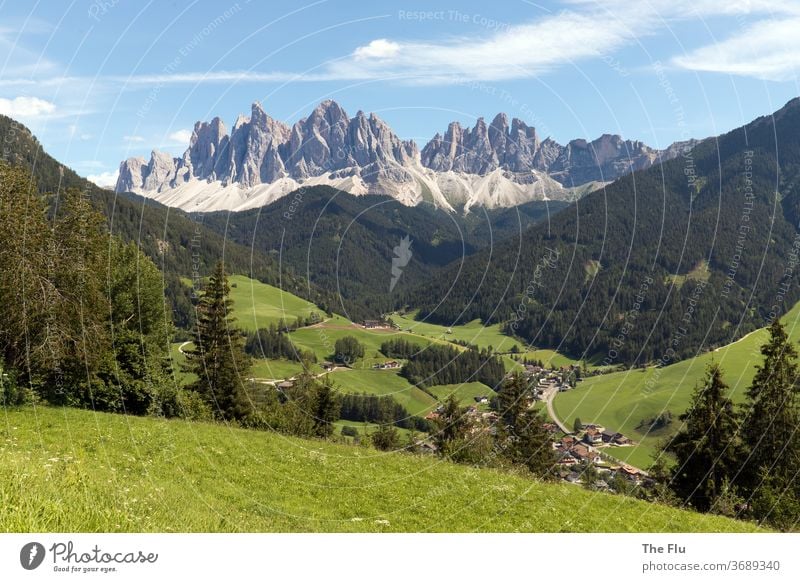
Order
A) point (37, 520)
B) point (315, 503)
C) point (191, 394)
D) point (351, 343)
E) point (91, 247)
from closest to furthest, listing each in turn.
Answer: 1. point (37, 520)
2. point (315, 503)
3. point (91, 247)
4. point (191, 394)
5. point (351, 343)

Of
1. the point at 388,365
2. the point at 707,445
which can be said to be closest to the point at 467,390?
the point at 388,365

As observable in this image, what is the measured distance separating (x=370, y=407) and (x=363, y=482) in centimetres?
8082

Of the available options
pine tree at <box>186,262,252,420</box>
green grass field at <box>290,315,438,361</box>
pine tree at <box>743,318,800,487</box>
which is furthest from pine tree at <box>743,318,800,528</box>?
green grass field at <box>290,315,438,361</box>

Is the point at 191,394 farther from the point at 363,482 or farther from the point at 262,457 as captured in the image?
the point at 363,482

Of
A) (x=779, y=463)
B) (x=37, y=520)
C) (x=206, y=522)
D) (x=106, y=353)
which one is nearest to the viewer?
(x=37, y=520)

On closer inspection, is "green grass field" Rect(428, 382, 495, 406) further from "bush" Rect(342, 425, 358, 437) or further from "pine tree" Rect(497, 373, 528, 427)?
"pine tree" Rect(497, 373, 528, 427)

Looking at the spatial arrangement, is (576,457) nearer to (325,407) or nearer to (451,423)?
(451,423)

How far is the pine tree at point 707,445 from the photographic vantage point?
35.5 meters

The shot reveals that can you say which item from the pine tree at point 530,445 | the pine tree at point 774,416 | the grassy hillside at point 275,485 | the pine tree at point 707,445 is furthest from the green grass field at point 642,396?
the grassy hillside at point 275,485

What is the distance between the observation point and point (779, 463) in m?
38.3

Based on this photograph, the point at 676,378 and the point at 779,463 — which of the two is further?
the point at 676,378

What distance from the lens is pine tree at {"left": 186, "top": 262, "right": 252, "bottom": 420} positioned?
158 ft

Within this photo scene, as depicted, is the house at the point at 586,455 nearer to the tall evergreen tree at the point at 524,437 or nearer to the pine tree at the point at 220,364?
the tall evergreen tree at the point at 524,437

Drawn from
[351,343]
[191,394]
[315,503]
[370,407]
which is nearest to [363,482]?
[315,503]
